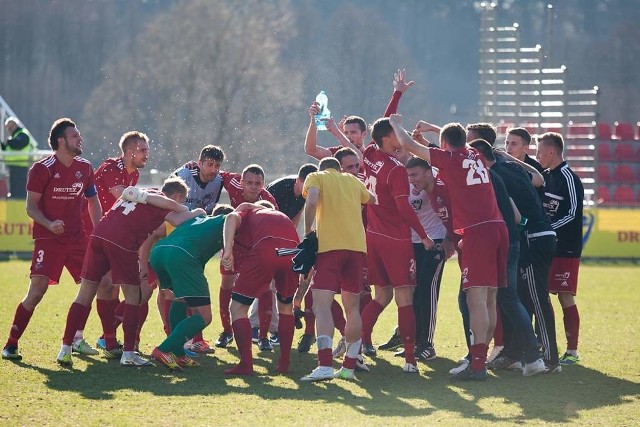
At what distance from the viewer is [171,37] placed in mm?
49500

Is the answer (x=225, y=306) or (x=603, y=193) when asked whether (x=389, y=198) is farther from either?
(x=603, y=193)

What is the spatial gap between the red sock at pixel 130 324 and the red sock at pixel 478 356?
2.95 m


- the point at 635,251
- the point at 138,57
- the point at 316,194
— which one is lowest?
the point at 635,251

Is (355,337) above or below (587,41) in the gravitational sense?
below

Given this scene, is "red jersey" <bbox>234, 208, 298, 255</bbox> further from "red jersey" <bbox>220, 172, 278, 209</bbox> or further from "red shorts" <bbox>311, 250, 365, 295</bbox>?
"red jersey" <bbox>220, 172, 278, 209</bbox>

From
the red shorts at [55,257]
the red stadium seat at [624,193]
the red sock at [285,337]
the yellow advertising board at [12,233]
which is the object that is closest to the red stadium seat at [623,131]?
the red stadium seat at [624,193]

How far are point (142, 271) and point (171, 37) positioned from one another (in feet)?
132

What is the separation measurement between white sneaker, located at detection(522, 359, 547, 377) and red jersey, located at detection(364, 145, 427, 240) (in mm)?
1438

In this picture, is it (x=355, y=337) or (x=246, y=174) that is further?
(x=246, y=174)

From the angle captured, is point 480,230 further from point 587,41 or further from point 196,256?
point 587,41

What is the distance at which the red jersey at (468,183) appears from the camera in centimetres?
973

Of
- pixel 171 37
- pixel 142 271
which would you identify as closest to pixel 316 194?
pixel 142 271

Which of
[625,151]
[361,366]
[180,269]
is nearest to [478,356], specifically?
[361,366]

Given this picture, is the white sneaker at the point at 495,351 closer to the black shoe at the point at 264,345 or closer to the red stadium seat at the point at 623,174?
the black shoe at the point at 264,345
